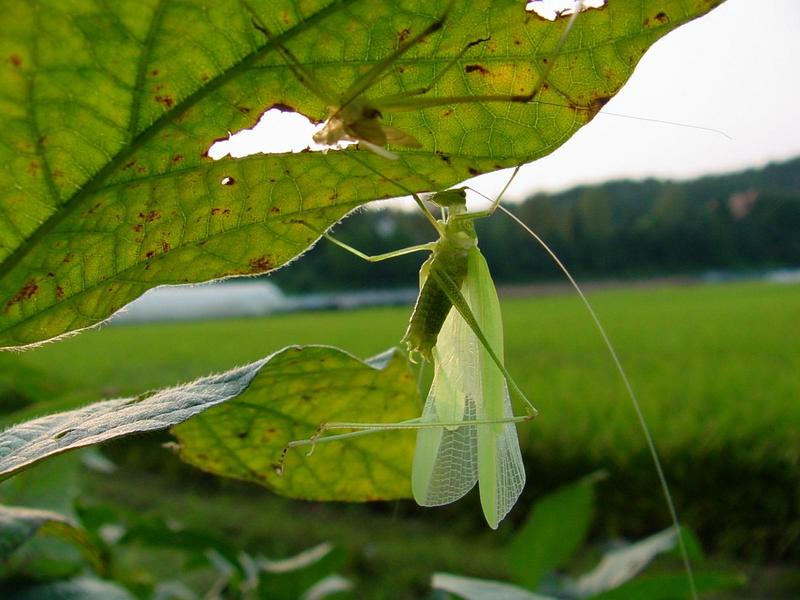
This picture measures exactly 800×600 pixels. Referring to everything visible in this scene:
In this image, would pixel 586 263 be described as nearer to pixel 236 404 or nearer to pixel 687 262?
pixel 687 262

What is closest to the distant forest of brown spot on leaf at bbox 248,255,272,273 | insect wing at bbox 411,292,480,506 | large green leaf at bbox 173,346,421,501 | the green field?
the green field

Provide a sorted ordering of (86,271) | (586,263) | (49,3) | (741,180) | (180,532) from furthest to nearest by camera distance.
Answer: (586,263)
(741,180)
(180,532)
(86,271)
(49,3)

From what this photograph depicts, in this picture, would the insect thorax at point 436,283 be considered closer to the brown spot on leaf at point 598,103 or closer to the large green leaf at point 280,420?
the large green leaf at point 280,420

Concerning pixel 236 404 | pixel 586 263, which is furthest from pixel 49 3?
pixel 586 263

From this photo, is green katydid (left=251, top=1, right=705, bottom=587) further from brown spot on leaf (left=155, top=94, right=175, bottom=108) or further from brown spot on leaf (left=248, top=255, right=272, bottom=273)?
brown spot on leaf (left=155, top=94, right=175, bottom=108)

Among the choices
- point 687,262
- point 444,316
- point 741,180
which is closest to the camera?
point 444,316

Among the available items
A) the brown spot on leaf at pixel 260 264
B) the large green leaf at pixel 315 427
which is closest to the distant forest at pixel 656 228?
the large green leaf at pixel 315 427

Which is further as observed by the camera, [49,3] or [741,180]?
[741,180]
